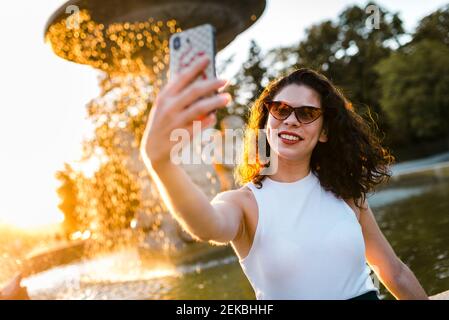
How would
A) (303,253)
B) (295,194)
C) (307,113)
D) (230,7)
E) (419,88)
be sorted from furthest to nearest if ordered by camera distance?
(419,88), (230,7), (307,113), (295,194), (303,253)

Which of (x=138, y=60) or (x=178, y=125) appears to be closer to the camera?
(x=178, y=125)

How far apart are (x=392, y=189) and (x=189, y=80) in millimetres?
14134

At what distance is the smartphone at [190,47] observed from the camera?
1211 millimetres

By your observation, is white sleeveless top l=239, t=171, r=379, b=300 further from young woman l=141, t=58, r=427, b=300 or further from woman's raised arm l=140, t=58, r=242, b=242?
woman's raised arm l=140, t=58, r=242, b=242

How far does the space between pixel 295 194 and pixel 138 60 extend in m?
9.15

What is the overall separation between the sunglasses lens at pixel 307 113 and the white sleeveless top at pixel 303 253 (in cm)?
36

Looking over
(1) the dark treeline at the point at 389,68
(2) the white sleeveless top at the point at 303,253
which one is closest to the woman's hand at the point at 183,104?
(2) the white sleeveless top at the point at 303,253

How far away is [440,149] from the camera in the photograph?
2981 centimetres

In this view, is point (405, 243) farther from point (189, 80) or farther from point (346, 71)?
point (346, 71)

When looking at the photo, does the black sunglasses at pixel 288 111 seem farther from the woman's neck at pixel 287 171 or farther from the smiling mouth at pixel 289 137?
the woman's neck at pixel 287 171

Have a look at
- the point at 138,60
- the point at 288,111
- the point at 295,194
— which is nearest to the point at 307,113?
the point at 288,111

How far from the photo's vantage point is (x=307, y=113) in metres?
2.17

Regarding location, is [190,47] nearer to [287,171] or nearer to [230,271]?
[287,171]
